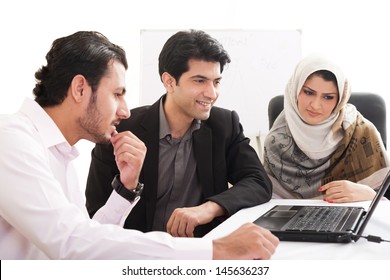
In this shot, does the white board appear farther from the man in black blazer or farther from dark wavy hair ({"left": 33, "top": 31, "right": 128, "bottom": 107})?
dark wavy hair ({"left": 33, "top": 31, "right": 128, "bottom": 107})

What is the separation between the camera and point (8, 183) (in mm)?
874

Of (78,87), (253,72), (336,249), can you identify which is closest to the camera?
(336,249)

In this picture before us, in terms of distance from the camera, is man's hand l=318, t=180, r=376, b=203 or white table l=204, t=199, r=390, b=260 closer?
white table l=204, t=199, r=390, b=260

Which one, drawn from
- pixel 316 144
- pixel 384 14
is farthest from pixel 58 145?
pixel 384 14

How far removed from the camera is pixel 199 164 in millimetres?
1794

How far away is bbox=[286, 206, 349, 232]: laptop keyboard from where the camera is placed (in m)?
1.15

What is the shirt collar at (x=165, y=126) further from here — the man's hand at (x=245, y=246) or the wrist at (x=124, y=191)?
the man's hand at (x=245, y=246)

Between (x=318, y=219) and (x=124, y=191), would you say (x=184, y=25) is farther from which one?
(x=318, y=219)

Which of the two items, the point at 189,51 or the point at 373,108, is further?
the point at 373,108

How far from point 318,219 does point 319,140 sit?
950 mm

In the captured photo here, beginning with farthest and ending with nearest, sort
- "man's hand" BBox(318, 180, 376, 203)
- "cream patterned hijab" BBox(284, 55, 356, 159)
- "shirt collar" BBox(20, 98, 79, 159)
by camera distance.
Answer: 1. "cream patterned hijab" BBox(284, 55, 356, 159)
2. "man's hand" BBox(318, 180, 376, 203)
3. "shirt collar" BBox(20, 98, 79, 159)

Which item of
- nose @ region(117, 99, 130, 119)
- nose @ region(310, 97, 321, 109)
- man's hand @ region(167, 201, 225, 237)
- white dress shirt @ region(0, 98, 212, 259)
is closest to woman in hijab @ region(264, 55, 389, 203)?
nose @ region(310, 97, 321, 109)

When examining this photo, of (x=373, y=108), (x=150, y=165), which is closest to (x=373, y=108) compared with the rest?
(x=373, y=108)

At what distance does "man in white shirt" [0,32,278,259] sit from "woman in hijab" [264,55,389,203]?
0.85m
